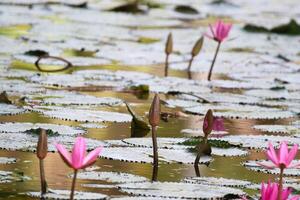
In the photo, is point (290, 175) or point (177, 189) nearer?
point (177, 189)

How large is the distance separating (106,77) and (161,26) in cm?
259

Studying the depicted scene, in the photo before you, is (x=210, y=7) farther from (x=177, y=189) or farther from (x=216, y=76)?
(x=177, y=189)

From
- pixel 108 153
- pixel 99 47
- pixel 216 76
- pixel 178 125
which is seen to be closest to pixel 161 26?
pixel 99 47

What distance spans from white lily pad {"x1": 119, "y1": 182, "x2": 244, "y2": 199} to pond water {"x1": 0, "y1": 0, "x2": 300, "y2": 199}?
12 mm

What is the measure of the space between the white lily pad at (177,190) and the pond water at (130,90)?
1cm

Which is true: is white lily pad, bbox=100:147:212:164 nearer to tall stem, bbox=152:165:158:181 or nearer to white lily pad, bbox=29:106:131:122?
tall stem, bbox=152:165:158:181

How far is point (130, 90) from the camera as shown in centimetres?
419

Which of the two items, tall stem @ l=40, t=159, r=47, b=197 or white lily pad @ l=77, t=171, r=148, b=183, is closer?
tall stem @ l=40, t=159, r=47, b=197

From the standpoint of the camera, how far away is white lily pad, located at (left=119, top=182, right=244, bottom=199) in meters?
2.32

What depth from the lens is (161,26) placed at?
7047 millimetres

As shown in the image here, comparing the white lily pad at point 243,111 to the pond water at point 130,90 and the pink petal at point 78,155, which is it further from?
the pink petal at point 78,155

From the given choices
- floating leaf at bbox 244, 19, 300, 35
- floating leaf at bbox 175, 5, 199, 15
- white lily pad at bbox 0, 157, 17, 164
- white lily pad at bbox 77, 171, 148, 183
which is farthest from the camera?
floating leaf at bbox 175, 5, 199, 15

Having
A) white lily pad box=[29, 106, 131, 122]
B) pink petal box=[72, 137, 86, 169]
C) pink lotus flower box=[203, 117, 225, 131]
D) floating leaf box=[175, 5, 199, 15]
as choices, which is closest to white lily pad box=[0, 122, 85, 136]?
white lily pad box=[29, 106, 131, 122]

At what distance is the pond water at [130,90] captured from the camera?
2.66 meters
